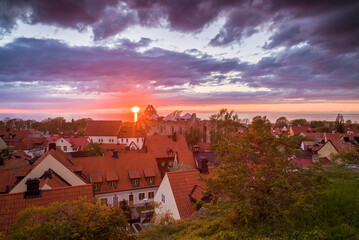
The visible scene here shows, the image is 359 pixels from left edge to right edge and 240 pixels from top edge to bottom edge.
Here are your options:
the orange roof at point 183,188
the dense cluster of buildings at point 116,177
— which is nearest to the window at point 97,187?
the dense cluster of buildings at point 116,177

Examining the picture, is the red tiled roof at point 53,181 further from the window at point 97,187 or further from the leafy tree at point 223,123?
the leafy tree at point 223,123

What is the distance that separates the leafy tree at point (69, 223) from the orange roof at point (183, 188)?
289 inches

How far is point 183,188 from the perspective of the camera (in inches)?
757

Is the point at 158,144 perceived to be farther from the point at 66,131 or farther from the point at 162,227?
the point at 66,131

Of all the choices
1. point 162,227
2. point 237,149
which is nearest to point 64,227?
point 162,227

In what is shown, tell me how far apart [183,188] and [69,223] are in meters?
10.7

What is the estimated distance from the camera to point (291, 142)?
9.25 metres

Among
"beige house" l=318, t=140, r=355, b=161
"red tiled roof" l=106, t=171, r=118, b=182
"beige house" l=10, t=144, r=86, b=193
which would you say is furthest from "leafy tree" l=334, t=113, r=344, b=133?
"beige house" l=10, t=144, r=86, b=193

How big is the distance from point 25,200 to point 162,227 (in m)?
9.38

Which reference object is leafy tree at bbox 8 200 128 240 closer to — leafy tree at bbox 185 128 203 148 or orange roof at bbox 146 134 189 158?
orange roof at bbox 146 134 189 158

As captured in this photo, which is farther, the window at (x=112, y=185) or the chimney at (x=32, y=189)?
the window at (x=112, y=185)

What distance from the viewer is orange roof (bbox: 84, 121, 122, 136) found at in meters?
73.9

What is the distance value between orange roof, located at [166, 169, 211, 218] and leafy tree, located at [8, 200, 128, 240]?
7332 mm

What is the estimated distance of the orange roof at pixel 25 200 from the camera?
523 inches
